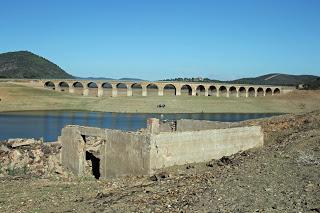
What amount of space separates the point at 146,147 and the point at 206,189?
13.0 feet

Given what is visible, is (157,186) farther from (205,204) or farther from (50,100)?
(50,100)

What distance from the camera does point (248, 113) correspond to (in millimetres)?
78938

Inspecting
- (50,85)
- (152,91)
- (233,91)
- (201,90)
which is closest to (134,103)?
(50,85)

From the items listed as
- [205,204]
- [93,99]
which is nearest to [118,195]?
[205,204]

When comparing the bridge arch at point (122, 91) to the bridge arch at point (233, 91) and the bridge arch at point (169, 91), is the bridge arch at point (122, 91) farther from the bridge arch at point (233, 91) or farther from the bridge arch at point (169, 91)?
the bridge arch at point (233, 91)

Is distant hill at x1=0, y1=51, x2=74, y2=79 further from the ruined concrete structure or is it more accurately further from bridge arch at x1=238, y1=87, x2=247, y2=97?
the ruined concrete structure

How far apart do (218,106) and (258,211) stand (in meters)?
73.0

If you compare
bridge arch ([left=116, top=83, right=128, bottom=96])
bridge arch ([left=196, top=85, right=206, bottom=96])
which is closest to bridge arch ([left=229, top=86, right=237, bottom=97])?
bridge arch ([left=196, top=85, right=206, bottom=96])

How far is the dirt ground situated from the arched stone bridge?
271ft

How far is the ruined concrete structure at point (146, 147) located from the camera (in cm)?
1522

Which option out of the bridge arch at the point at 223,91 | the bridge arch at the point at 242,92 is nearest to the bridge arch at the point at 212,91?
the bridge arch at the point at 223,91

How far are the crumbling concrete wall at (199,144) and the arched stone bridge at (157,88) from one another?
79782 mm

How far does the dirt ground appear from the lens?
33.3 feet

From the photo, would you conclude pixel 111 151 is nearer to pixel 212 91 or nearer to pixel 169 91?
pixel 212 91
